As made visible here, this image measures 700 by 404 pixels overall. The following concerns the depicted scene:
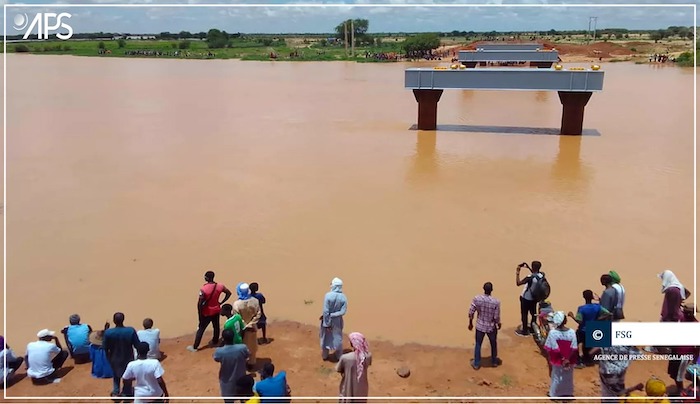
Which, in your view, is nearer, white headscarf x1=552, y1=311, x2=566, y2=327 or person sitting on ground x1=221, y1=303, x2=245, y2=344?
white headscarf x1=552, y1=311, x2=566, y2=327

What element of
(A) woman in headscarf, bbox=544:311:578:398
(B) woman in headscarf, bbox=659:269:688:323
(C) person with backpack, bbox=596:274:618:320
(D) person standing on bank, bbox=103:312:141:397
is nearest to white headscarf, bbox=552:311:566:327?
(A) woman in headscarf, bbox=544:311:578:398

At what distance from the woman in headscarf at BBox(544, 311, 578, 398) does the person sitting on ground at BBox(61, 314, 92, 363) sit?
4.92 m

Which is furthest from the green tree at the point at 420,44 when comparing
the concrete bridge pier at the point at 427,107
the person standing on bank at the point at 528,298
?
the person standing on bank at the point at 528,298

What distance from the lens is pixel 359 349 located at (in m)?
5.42

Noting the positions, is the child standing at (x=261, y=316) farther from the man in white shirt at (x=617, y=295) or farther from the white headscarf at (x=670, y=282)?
the white headscarf at (x=670, y=282)

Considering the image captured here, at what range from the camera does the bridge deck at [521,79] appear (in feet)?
59.0

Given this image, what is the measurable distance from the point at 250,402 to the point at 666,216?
9523mm

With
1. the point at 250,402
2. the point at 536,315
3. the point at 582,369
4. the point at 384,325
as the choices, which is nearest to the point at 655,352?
the point at 582,369

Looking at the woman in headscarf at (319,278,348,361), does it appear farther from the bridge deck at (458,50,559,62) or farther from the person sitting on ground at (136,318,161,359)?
the bridge deck at (458,50,559,62)

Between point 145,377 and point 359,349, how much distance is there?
1948 millimetres

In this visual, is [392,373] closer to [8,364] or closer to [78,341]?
[78,341]

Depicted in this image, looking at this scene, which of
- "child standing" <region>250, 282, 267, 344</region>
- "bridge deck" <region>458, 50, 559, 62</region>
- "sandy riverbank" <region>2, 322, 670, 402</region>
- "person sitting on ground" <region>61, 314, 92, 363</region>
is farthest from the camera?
"bridge deck" <region>458, 50, 559, 62</region>

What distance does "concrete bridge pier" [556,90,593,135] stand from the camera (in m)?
18.6

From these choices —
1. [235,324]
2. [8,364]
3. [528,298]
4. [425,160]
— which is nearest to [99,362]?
[8,364]
